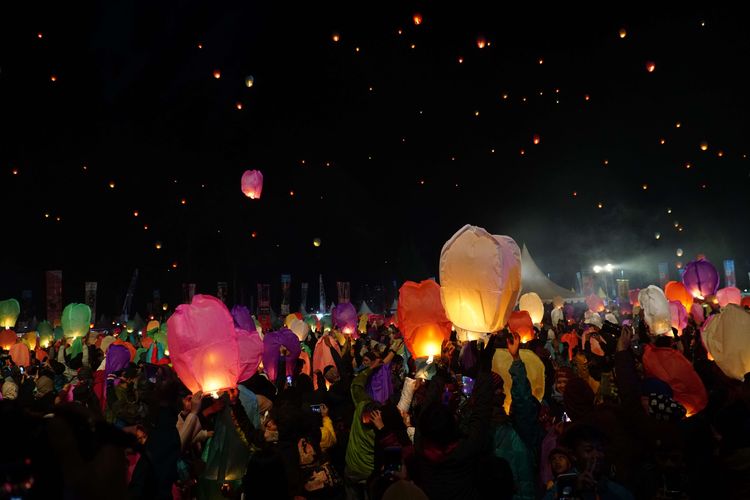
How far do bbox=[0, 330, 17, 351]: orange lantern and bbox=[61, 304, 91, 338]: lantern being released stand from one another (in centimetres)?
164

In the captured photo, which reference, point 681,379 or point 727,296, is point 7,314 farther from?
point 727,296

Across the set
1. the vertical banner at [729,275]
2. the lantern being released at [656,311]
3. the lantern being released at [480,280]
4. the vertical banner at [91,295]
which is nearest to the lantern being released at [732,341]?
the lantern being released at [480,280]

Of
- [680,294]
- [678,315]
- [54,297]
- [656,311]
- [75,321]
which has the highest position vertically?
[54,297]

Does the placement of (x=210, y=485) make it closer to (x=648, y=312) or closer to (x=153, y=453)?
(x=153, y=453)

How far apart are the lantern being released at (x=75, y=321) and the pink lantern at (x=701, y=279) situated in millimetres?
17112

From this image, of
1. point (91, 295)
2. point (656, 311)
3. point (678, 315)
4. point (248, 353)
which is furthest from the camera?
point (91, 295)

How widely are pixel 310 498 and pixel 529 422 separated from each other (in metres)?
1.87

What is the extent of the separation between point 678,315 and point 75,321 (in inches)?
648

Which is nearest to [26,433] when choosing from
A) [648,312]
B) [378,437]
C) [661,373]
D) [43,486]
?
[43,486]

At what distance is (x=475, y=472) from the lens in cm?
322

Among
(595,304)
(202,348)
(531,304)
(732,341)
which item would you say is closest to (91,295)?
A: (531,304)

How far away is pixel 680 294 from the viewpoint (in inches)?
584

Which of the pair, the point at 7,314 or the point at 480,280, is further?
the point at 7,314

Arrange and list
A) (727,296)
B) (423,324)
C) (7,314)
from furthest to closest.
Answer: (7,314), (727,296), (423,324)
